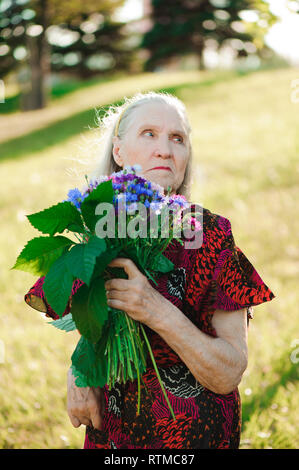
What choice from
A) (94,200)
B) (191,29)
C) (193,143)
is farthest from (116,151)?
(191,29)

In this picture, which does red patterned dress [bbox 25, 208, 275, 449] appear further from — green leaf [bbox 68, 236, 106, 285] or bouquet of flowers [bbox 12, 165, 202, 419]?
green leaf [bbox 68, 236, 106, 285]

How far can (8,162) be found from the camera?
12766 mm

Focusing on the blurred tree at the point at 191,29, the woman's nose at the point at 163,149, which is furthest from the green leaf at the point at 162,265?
the blurred tree at the point at 191,29

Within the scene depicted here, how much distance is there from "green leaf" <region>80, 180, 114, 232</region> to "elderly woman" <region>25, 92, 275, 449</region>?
24 centimetres

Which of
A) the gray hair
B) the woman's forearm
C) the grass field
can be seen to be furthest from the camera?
the grass field

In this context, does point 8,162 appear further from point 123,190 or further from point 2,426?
point 123,190

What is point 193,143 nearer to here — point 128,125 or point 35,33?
point 128,125

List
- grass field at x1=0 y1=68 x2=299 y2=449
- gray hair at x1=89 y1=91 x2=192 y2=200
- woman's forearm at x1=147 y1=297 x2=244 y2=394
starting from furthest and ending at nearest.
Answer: grass field at x1=0 y1=68 x2=299 y2=449 < gray hair at x1=89 y1=91 x2=192 y2=200 < woman's forearm at x1=147 y1=297 x2=244 y2=394

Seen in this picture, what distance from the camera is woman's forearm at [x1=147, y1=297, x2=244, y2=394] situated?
1625 millimetres

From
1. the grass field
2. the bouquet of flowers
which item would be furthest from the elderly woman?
the grass field

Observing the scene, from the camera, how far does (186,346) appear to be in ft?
5.43

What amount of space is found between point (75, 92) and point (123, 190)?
74.2ft

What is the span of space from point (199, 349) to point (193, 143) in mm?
9984

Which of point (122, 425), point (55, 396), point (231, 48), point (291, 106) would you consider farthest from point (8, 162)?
point (231, 48)
